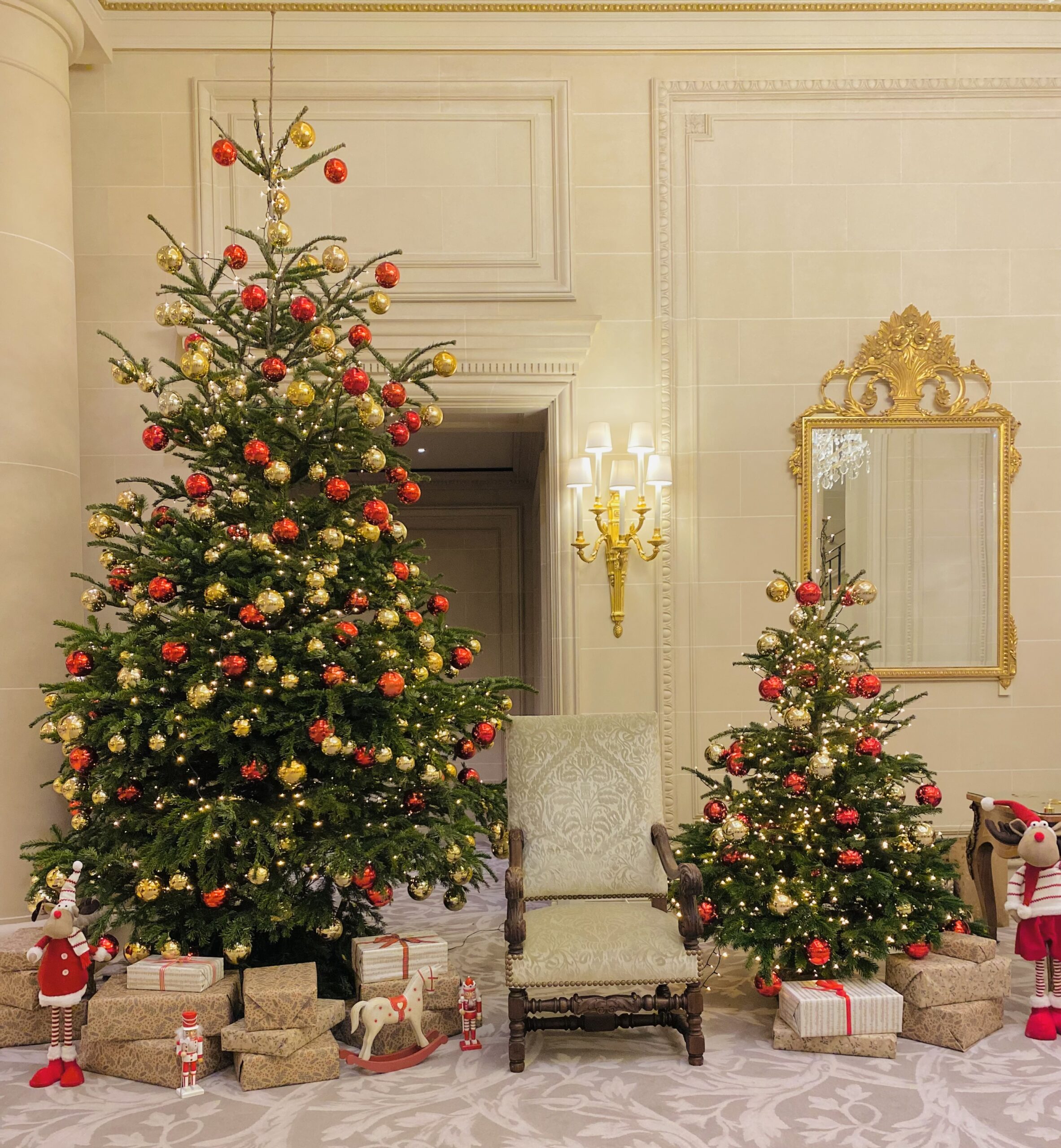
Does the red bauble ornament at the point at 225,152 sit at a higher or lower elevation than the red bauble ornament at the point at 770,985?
higher

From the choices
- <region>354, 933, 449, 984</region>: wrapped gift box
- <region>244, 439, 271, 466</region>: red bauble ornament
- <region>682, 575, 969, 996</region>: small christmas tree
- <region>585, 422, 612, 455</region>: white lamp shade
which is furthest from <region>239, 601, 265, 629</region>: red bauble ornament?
<region>585, 422, 612, 455</region>: white lamp shade

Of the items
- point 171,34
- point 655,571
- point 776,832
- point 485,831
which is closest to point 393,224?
point 171,34

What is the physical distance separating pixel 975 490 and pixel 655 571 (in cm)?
186

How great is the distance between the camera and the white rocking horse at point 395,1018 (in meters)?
3.46

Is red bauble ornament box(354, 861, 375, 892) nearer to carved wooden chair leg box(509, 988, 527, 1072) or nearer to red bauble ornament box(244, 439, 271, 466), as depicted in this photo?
carved wooden chair leg box(509, 988, 527, 1072)

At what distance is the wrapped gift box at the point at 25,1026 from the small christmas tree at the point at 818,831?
253 centimetres

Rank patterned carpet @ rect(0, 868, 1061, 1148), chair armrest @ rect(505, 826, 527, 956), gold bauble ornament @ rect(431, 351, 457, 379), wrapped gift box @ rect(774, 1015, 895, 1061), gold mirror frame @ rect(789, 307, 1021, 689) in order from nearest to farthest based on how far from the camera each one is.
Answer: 1. patterned carpet @ rect(0, 868, 1061, 1148)
2. chair armrest @ rect(505, 826, 527, 956)
3. wrapped gift box @ rect(774, 1015, 895, 1061)
4. gold bauble ornament @ rect(431, 351, 457, 379)
5. gold mirror frame @ rect(789, 307, 1021, 689)

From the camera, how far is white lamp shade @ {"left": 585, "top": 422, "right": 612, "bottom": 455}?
208 inches

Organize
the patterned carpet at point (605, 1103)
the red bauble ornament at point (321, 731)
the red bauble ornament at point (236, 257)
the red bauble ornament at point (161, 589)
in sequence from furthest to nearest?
1. the red bauble ornament at point (236, 257)
2. the red bauble ornament at point (161, 589)
3. the red bauble ornament at point (321, 731)
4. the patterned carpet at point (605, 1103)

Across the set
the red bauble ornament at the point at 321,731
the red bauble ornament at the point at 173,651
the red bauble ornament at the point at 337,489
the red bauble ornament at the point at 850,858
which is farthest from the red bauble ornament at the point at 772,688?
the red bauble ornament at the point at 173,651

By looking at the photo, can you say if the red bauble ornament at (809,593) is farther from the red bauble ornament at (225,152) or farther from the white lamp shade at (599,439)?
the red bauble ornament at (225,152)

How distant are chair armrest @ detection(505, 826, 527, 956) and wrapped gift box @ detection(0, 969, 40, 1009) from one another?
1.81 metres

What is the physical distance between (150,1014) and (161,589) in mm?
1499

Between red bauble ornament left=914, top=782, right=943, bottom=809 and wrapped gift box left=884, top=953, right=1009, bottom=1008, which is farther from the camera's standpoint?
red bauble ornament left=914, top=782, right=943, bottom=809
